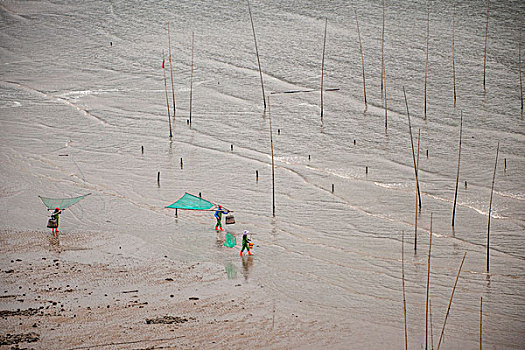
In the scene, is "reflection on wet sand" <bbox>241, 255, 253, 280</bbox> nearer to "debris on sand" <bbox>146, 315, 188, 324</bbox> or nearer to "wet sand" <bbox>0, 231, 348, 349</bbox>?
"wet sand" <bbox>0, 231, 348, 349</bbox>

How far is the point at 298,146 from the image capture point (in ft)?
58.1

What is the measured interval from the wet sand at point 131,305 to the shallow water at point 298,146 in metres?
0.52

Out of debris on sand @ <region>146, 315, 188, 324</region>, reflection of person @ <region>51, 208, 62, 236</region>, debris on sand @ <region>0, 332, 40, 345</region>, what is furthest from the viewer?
reflection of person @ <region>51, 208, 62, 236</region>

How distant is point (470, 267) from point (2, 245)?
8479 mm

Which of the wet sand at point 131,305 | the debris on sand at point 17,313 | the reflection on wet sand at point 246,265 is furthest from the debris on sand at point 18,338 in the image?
the reflection on wet sand at point 246,265

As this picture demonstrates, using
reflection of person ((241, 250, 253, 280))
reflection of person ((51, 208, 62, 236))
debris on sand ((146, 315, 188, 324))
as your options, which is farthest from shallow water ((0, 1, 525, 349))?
debris on sand ((146, 315, 188, 324))

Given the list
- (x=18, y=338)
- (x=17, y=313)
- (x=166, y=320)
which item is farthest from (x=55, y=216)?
(x=166, y=320)

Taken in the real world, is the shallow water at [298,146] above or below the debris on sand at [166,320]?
above

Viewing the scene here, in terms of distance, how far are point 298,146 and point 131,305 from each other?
9121 millimetres

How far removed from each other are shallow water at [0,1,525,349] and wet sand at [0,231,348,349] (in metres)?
0.52

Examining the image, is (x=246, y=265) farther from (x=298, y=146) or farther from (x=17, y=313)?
(x=298, y=146)

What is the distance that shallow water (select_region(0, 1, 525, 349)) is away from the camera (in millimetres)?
10914

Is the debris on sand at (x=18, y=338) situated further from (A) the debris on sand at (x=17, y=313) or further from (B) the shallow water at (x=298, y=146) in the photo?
(B) the shallow water at (x=298, y=146)

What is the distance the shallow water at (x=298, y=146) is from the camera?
10914 millimetres
